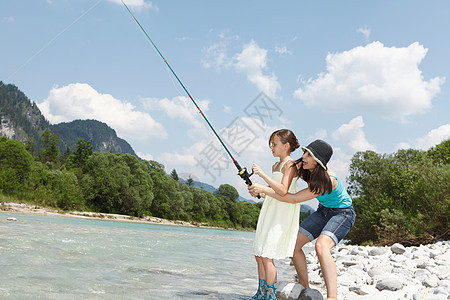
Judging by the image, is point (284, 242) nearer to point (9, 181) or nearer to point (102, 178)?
point (9, 181)

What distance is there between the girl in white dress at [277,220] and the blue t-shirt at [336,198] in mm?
330

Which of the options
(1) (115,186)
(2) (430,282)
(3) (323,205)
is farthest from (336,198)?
(1) (115,186)

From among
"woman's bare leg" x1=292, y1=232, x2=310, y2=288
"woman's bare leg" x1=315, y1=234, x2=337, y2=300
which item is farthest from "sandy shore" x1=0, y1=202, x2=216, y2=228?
"woman's bare leg" x1=315, y1=234, x2=337, y2=300

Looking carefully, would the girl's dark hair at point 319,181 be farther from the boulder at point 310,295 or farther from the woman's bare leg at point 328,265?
Answer: the boulder at point 310,295

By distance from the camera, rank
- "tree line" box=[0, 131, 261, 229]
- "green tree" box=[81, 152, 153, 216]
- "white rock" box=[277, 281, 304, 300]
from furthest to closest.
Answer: "green tree" box=[81, 152, 153, 216] → "tree line" box=[0, 131, 261, 229] → "white rock" box=[277, 281, 304, 300]

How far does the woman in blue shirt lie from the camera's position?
3771 mm

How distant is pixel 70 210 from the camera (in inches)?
1797

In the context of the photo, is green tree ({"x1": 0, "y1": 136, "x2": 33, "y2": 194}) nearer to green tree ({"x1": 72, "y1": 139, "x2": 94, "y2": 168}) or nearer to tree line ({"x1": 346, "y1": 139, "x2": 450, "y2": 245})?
green tree ({"x1": 72, "y1": 139, "x2": 94, "y2": 168})

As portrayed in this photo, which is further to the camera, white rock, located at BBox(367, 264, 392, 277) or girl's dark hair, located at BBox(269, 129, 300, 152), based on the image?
white rock, located at BBox(367, 264, 392, 277)

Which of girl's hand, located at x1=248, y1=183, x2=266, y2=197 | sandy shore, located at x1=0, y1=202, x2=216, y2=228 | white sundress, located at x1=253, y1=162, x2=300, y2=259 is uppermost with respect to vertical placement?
girl's hand, located at x1=248, y1=183, x2=266, y2=197

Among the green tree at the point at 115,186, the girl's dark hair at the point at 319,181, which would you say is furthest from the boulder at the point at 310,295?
the green tree at the point at 115,186

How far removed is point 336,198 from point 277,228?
77cm

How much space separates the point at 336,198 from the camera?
404cm

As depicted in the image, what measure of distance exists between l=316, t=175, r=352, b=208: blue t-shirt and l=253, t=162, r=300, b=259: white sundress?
0.34 meters
